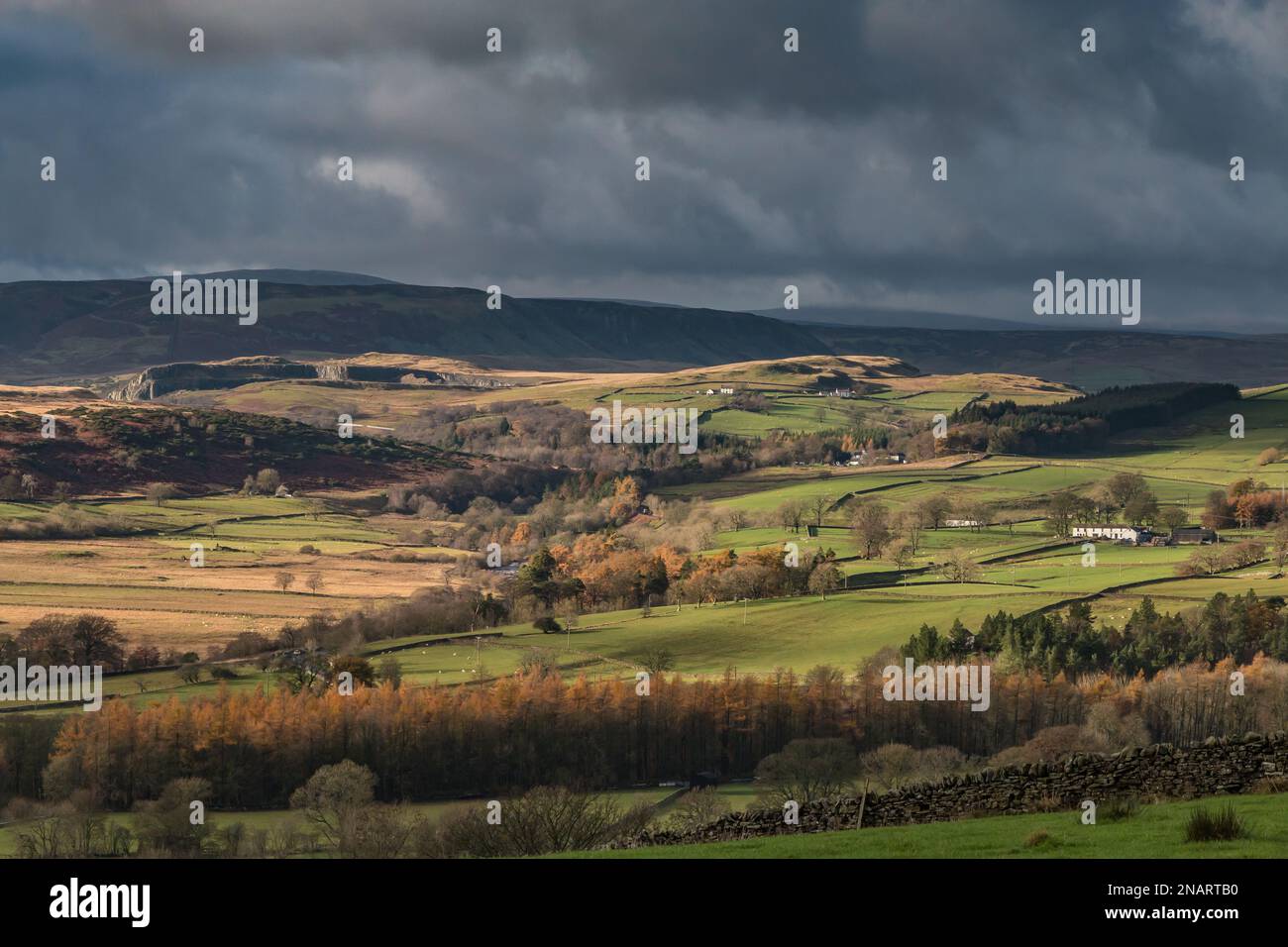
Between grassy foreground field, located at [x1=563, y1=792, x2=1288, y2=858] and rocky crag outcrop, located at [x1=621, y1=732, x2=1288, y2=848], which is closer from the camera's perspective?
grassy foreground field, located at [x1=563, y1=792, x2=1288, y2=858]

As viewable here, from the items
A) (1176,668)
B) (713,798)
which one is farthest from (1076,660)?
(713,798)

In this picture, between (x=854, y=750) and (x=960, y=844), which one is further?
(x=854, y=750)

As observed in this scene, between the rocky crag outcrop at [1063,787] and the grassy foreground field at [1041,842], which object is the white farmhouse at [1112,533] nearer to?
the rocky crag outcrop at [1063,787]

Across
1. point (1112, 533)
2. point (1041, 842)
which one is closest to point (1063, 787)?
point (1041, 842)

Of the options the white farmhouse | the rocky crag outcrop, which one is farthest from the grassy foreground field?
the white farmhouse

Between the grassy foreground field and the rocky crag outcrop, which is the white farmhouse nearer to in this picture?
the rocky crag outcrop
